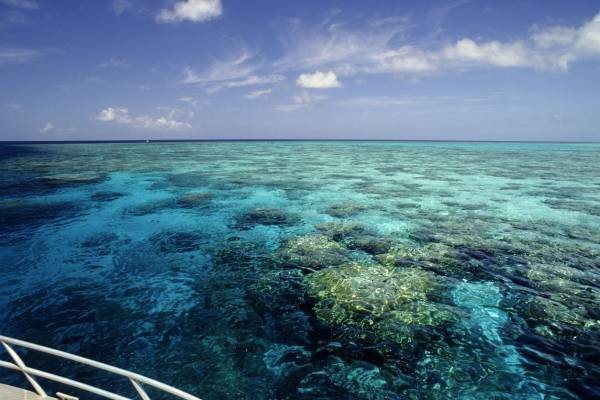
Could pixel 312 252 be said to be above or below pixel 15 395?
below

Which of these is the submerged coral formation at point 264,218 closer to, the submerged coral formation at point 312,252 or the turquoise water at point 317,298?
the turquoise water at point 317,298

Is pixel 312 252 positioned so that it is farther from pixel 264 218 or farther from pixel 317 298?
pixel 264 218

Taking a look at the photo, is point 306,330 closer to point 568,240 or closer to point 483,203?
point 568,240

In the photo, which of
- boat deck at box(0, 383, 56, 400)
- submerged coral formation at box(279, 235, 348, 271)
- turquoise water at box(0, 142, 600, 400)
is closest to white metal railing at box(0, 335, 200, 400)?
boat deck at box(0, 383, 56, 400)

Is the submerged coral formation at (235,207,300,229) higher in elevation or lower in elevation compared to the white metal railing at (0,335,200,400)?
lower

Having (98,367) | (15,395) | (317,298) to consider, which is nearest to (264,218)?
(317,298)

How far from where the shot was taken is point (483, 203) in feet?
84.8

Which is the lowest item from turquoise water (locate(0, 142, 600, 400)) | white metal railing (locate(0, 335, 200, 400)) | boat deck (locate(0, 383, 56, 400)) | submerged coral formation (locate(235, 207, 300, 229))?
turquoise water (locate(0, 142, 600, 400))

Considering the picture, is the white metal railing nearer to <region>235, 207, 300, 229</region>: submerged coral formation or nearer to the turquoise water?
the turquoise water

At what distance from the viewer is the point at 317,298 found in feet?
36.8

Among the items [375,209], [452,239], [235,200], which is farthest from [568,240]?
[235,200]

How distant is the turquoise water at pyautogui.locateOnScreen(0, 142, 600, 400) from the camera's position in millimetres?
8008

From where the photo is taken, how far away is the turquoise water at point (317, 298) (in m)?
8.01

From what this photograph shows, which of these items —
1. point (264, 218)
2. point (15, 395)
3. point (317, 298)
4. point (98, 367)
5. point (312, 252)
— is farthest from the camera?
point (264, 218)
